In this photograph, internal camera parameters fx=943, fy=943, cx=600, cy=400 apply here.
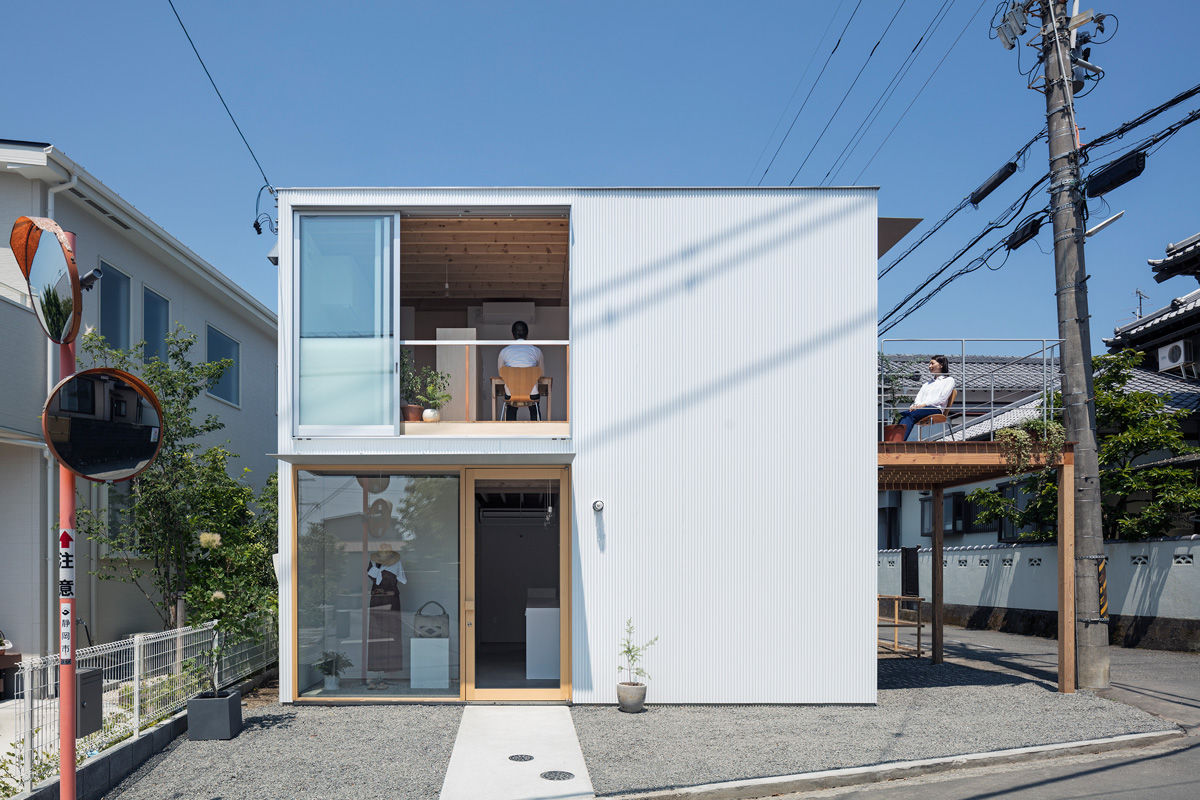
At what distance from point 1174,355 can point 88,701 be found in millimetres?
20622

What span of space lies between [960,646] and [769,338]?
868 cm

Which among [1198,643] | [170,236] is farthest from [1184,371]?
[170,236]

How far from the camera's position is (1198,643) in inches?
538

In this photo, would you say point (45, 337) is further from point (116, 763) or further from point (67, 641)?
point (67, 641)

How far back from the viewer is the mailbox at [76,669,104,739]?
5.93 m

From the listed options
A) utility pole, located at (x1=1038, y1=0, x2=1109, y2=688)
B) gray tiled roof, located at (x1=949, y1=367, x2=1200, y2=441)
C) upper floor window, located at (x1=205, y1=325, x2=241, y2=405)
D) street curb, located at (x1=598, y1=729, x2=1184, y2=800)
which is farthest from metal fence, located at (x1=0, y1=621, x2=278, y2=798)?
gray tiled roof, located at (x1=949, y1=367, x2=1200, y2=441)

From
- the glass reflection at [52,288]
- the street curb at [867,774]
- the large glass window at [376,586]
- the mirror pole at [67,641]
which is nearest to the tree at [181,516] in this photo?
the large glass window at [376,586]

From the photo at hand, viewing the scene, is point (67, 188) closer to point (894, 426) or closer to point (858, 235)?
point (858, 235)

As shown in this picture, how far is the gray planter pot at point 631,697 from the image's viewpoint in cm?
930

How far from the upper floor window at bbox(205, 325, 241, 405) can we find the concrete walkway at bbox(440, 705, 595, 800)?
8.52m

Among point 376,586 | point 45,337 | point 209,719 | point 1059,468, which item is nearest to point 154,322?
point 45,337

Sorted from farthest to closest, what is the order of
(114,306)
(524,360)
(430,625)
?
(114,306) → (524,360) → (430,625)

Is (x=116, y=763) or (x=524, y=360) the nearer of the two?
(x=116, y=763)

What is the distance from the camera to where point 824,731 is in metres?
8.55
